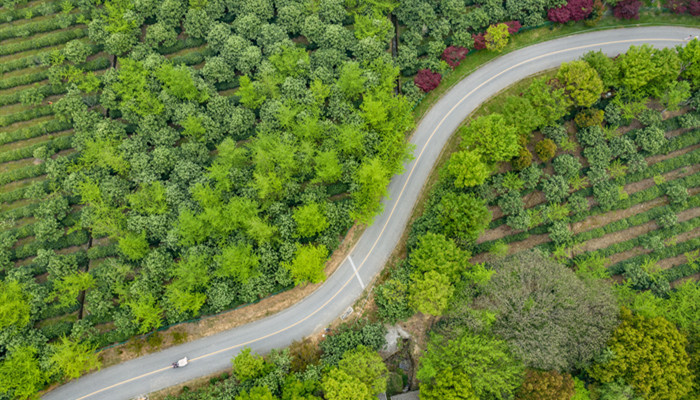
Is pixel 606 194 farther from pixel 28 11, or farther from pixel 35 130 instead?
pixel 28 11

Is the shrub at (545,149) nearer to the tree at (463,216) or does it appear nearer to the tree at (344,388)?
the tree at (463,216)

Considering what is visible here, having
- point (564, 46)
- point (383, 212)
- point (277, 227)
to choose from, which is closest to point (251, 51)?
point (277, 227)

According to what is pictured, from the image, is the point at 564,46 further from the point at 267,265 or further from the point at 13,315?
the point at 13,315

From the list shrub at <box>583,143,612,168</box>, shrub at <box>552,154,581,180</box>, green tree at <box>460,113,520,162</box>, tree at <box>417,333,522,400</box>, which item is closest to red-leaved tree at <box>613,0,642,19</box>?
shrub at <box>583,143,612,168</box>

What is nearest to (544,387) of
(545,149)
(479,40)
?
(545,149)

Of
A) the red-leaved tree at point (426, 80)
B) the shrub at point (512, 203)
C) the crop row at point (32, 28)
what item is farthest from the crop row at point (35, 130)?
the shrub at point (512, 203)

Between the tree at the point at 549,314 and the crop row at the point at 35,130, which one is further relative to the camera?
the crop row at the point at 35,130

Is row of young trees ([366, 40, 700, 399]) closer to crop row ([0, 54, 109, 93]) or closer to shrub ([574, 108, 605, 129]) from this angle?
shrub ([574, 108, 605, 129])
